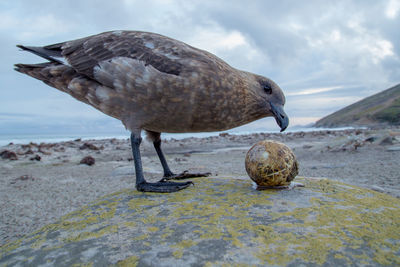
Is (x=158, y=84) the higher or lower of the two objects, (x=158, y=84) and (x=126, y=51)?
the lower

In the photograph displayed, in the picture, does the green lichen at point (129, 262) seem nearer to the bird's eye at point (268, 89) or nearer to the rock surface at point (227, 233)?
the rock surface at point (227, 233)

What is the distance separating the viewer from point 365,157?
7238 mm

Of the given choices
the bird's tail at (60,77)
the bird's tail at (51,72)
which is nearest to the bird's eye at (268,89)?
the bird's tail at (60,77)

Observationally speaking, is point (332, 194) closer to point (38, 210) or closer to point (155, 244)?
point (155, 244)

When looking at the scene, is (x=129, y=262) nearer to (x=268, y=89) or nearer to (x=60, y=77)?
(x=268, y=89)

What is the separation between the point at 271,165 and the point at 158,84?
146 centimetres

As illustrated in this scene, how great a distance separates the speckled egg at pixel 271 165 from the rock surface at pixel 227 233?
115 mm

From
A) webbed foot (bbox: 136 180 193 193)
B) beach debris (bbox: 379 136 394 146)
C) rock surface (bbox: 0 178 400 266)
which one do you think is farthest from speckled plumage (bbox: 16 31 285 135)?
beach debris (bbox: 379 136 394 146)

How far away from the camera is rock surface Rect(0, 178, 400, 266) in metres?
1.51

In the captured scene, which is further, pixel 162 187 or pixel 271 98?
pixel 271 98

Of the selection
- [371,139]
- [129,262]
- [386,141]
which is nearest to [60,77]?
[129,262]

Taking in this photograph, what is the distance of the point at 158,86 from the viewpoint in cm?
312

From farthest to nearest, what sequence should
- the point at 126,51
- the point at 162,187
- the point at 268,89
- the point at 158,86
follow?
1. the point at 268,89
2. the point at 126,51
3. the point at 158,86
4. the point at 162,187

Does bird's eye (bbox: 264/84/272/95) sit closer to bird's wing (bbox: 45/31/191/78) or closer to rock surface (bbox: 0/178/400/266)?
bird's wing (bbox: 45/31/191/78)
